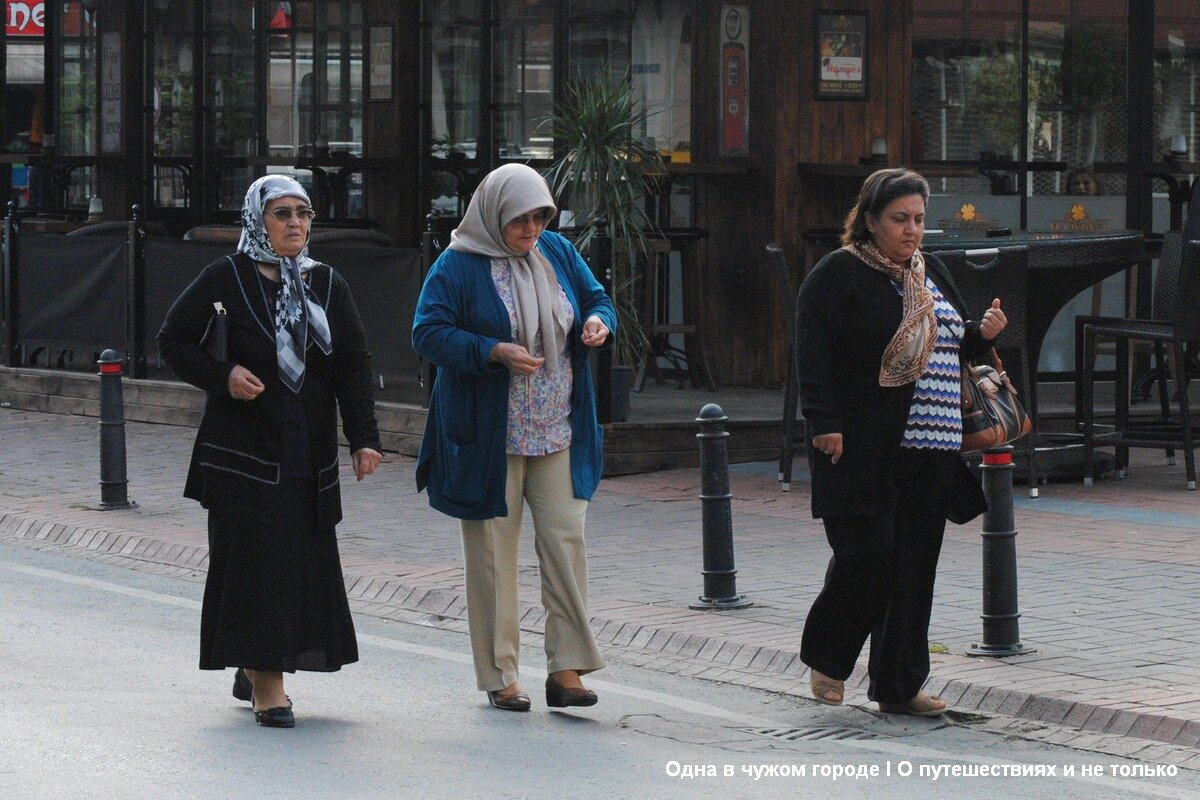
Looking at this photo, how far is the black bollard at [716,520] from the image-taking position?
9.02 m

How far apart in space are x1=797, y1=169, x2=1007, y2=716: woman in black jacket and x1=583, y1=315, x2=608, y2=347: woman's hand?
679 mm

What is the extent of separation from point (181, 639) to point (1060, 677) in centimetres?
358

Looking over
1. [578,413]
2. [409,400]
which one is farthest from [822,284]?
[409,400]

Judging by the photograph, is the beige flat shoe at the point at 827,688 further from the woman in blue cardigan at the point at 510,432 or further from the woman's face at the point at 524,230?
the woman's face at the point at 524,230

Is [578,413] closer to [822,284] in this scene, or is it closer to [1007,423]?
[822,284]

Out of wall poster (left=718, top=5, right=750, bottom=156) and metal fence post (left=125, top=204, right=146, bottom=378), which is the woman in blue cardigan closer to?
wall poster (left=718, top=5, right=750, bottom=156)

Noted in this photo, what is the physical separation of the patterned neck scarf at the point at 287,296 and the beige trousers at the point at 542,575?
81cm

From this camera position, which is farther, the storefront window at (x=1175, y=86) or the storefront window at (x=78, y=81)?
the storefront window at (x=78, y=81)

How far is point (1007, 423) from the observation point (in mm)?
7238

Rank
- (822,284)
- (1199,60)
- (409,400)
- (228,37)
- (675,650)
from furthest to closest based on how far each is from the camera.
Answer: (228,37)
(1199,60)
(409,400)
(675,650)
(822,284)

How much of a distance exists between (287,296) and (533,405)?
0.93 meters

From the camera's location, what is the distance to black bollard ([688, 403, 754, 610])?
9016 mm

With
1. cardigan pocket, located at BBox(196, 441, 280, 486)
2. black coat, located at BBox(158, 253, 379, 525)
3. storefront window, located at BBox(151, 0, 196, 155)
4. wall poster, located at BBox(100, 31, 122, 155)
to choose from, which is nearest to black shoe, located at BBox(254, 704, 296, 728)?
black coat, located at BBox(158, 253, 379, 525)

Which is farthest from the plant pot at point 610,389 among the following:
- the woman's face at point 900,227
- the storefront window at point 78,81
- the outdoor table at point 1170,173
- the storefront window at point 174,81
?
the storefront window at point 78,81
